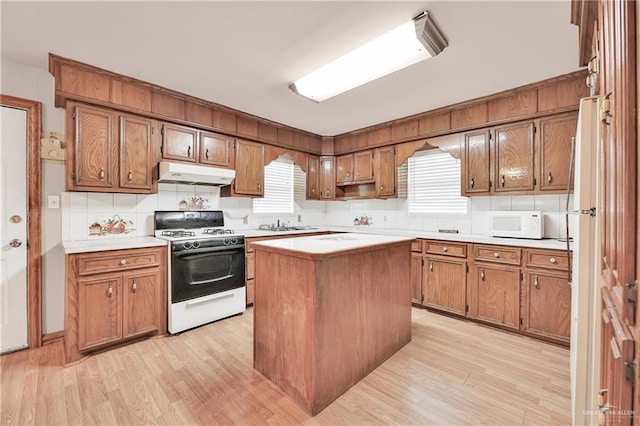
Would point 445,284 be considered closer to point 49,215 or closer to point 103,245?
point 103,245

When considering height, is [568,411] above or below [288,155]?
below

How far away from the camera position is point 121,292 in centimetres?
262

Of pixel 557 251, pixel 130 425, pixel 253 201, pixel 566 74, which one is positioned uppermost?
pixel 566 74

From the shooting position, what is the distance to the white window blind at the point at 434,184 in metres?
3.90

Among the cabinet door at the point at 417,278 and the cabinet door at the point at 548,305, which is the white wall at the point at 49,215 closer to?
the cabinet door at the point at 417,278

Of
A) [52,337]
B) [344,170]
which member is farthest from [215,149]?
[52,337]

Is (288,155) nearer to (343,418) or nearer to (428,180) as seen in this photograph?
(428,180)

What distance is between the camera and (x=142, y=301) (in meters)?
2.75

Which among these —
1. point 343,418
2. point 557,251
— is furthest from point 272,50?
point 557,251

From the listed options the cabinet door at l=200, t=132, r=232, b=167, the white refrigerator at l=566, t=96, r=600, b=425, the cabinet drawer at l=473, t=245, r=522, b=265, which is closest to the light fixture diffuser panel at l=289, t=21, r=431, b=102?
the white refrigerator at l=566, t=96, r=600, b=425

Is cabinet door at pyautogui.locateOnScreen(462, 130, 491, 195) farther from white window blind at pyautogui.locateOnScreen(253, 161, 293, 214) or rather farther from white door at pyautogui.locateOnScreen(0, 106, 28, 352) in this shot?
white door at pyautogui.locateOnScreen(0, 106, 28, 352)

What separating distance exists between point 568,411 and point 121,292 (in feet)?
11.3

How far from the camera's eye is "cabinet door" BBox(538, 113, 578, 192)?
279 centimetres

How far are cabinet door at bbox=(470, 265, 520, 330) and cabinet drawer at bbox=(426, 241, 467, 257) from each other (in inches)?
8.4
